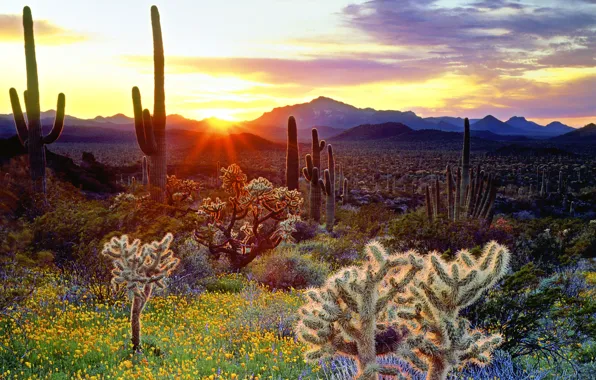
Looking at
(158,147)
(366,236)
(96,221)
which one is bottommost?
(366,236)

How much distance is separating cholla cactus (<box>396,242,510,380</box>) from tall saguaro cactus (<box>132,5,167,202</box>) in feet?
38.7

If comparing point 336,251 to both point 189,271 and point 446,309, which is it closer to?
point 189,271

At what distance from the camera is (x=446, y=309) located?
3.61 m

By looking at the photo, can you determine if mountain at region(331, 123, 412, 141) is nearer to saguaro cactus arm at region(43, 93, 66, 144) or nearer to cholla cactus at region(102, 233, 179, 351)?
saguaro cactus arm at region(43, 93, 66, 144)

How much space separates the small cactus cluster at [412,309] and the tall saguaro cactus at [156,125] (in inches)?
458

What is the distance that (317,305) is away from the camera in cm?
387

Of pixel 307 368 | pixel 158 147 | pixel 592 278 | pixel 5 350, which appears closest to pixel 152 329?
pixel 5 350

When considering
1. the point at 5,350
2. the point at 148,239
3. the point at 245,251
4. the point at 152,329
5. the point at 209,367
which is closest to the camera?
the point at 209,367

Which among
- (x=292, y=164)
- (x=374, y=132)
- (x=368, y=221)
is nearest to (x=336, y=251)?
(x=368, y=221)

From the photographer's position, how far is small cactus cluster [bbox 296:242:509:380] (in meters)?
3.54

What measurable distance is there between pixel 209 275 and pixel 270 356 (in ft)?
17.0

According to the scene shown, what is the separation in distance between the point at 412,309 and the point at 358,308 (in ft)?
1.50

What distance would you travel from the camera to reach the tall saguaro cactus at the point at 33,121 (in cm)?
1791

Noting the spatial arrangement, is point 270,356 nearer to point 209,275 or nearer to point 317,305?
point 317,305
